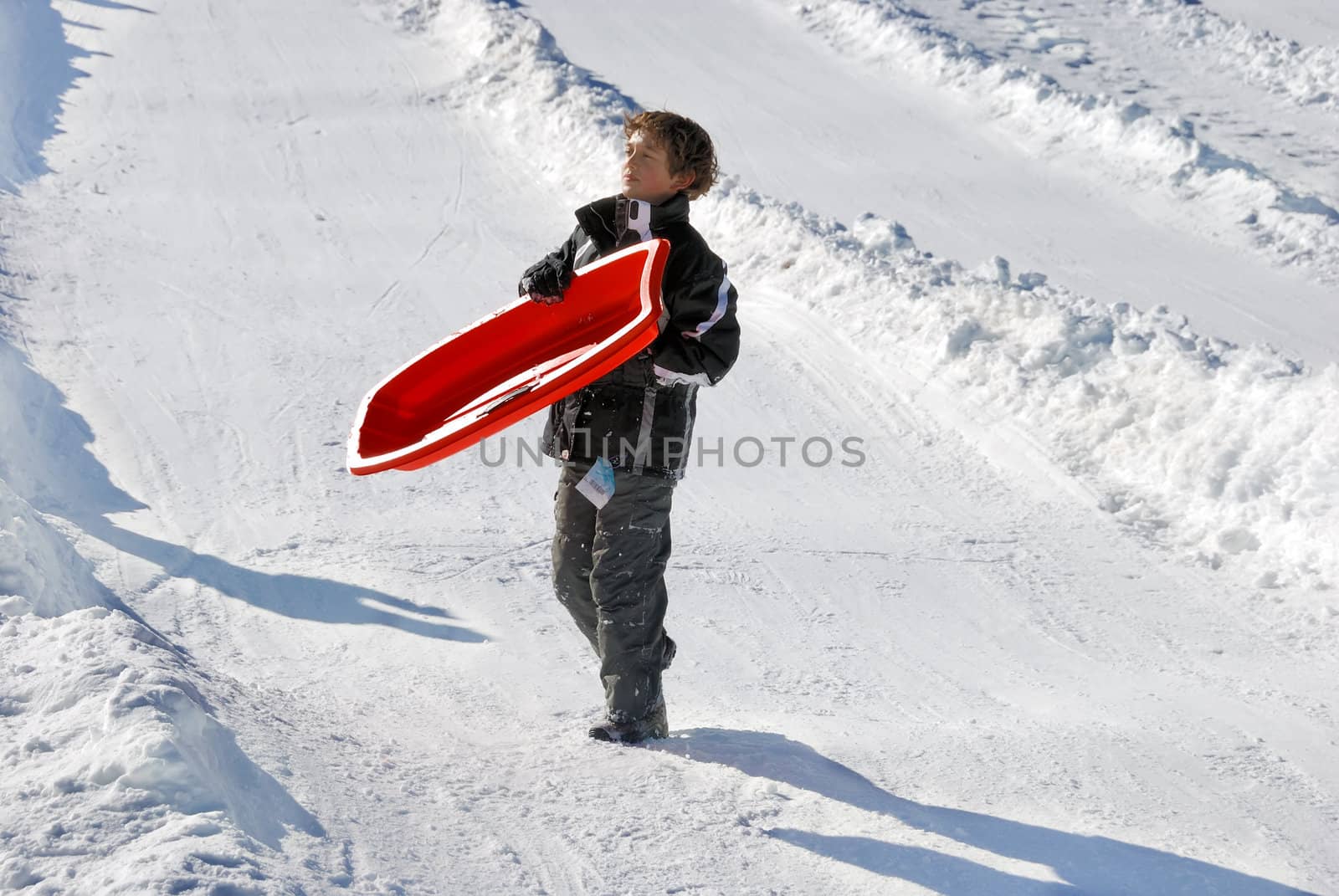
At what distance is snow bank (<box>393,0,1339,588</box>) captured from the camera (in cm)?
556

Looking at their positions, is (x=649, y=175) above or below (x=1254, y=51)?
below

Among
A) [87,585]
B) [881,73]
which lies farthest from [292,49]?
[87,585]

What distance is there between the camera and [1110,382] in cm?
658

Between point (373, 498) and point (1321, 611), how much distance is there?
13.8 feet

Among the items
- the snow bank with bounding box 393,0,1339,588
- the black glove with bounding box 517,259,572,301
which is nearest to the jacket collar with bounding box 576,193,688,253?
the black glove with bounding box 517,259,572,301

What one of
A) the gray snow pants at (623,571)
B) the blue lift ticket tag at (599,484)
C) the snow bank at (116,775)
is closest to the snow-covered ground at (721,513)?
the snow bank at (116,775)

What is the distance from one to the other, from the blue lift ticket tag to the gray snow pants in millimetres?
19

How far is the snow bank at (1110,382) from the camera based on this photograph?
5.56 metres

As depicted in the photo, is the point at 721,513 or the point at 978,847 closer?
the point at 978,847

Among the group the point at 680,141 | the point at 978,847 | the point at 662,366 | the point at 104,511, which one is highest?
the point at 680,141

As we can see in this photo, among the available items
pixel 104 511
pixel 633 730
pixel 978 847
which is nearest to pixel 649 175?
pixel 633 730

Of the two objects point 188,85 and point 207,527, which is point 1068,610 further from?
point 188,85

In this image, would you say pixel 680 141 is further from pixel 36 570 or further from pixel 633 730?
pixel 36 570

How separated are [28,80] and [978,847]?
1361 cm
